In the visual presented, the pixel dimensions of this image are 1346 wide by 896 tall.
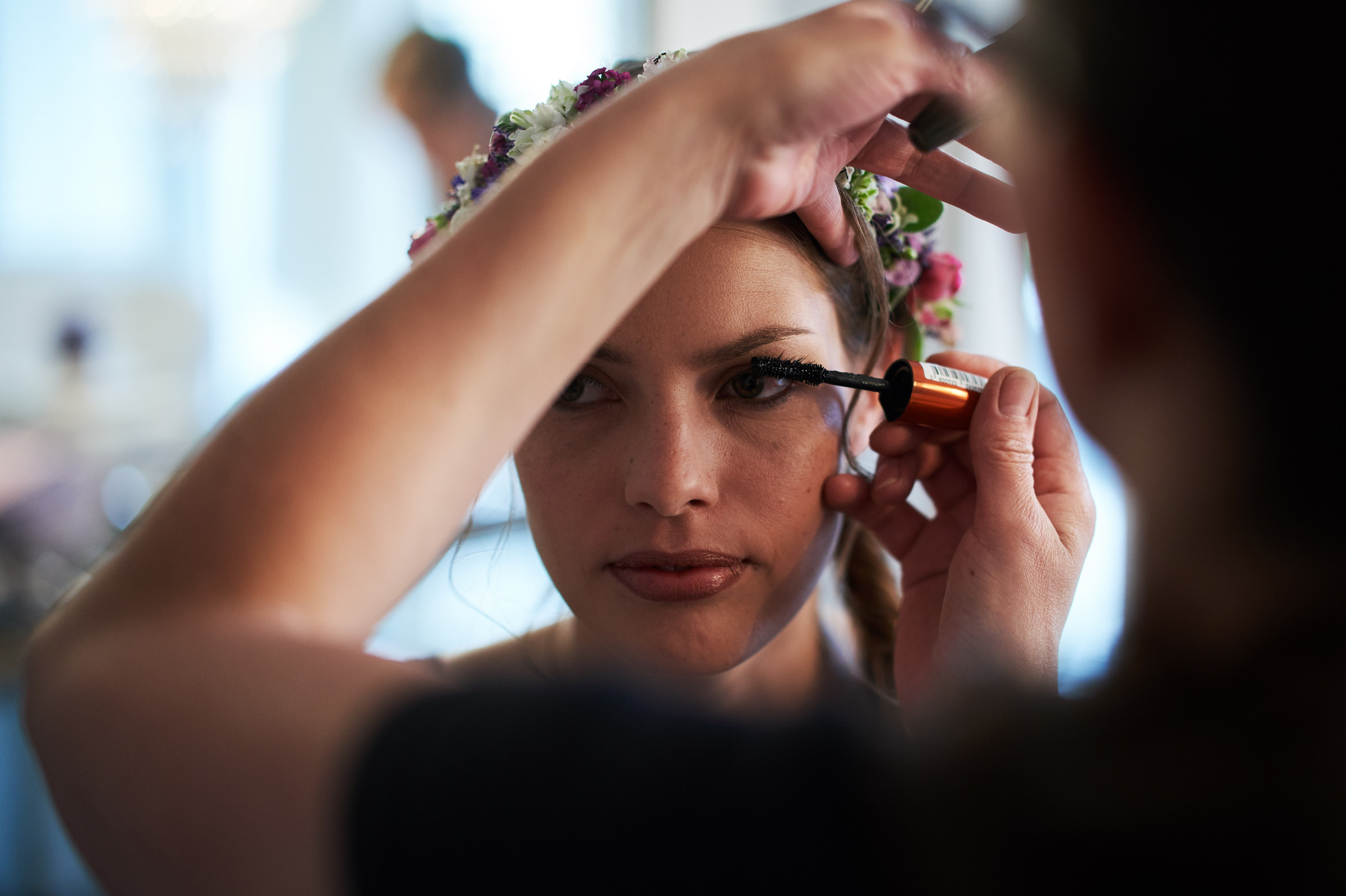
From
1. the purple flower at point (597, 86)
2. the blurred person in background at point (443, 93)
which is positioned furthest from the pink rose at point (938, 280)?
the blurred person in background at point (443, 93)

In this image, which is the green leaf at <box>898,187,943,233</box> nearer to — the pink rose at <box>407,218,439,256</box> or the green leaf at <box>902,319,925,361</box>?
the green leaf at <box>902,319,925,361</box>

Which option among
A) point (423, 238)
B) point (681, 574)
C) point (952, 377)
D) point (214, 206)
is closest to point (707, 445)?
point (681, 574)

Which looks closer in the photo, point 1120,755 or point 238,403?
point 1120,755

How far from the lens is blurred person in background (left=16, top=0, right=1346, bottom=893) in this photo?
12.8 inches

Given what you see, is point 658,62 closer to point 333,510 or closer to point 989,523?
point 989,523

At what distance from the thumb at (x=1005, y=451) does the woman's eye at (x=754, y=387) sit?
0.21 metres

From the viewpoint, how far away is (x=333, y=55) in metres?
3.33

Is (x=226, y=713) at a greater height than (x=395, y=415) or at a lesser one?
lesser

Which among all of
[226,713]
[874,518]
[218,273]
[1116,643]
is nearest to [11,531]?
[218,273]

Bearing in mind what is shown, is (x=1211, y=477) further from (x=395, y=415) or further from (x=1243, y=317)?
(x=395, y=415)

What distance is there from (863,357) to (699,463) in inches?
12.5

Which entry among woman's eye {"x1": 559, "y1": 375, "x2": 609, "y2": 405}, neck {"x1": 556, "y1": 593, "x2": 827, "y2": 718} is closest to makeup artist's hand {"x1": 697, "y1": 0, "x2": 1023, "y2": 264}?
woman's eye {"x1": 559, "y1": 375, "x2": 609, "y2": 405}

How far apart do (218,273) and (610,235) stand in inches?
129

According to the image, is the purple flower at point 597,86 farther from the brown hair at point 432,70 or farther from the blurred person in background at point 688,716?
the brown hair at point 432,70
